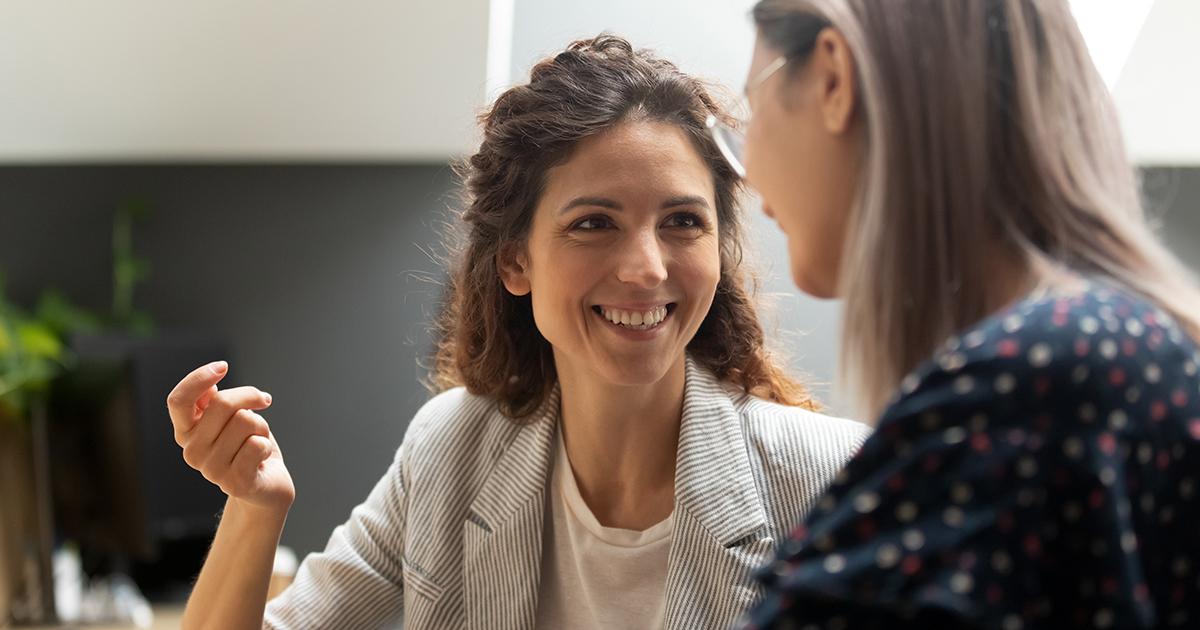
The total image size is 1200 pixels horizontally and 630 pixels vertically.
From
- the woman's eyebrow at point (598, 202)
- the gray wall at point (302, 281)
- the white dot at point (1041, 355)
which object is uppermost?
the white dot at point (1041, 355)

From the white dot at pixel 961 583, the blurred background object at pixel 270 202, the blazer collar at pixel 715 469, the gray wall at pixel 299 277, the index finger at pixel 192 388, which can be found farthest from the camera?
the gray wall at pixel 299 277

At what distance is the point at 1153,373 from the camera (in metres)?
0.51

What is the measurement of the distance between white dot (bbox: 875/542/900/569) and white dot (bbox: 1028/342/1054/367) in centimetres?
12

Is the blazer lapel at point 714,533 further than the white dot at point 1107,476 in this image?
Yes

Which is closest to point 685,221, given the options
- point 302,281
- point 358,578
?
point 358,578

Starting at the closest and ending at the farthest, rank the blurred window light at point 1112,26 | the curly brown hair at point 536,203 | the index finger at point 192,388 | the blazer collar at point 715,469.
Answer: the index finger at point 192,388, the blazer collar at point 715,469, the curly brown hair at point 536,203, the blurred window light at point 1112,26

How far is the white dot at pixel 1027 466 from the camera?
0.47 metres

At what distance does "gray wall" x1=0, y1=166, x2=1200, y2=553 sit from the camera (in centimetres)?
248

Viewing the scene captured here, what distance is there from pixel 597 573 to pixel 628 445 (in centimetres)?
19

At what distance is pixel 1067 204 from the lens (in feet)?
2.01

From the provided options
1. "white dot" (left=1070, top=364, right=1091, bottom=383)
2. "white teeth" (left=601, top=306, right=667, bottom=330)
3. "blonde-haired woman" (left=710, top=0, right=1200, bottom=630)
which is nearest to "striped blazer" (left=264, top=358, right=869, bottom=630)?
"white teeth" (left=601, top=306, right=667, bottom=330)

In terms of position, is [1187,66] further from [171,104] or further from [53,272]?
[53,272]

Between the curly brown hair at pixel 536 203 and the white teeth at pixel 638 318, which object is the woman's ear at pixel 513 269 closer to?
the curly brown hair at pixel 536 203

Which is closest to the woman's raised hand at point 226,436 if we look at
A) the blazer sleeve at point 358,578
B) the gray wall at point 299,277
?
the blazer sleeve at point 358,578
